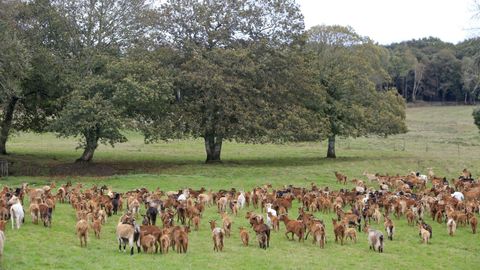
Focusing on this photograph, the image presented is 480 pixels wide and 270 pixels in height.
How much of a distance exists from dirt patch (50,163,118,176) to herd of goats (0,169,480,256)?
10879mm

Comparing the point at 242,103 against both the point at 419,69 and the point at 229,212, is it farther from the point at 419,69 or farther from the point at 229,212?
the point at 419,69

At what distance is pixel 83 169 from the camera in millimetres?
39500

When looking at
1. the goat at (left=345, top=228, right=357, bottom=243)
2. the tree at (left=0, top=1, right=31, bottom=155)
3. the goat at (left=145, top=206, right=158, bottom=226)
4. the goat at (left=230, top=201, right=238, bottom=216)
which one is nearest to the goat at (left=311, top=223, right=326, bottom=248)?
the goat at (left=345, top=228, right=357, bottom=243)

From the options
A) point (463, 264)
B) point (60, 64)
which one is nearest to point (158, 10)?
point (60, 64)

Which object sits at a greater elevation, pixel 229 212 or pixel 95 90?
pixel 95 90

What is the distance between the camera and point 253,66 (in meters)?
41.1

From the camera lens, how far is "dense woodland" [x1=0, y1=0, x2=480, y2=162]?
3866cm

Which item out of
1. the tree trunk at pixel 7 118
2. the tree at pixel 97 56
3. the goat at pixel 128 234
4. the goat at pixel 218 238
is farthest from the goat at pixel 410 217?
the tree trunk at pixel 7 118

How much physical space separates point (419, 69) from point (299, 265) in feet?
390

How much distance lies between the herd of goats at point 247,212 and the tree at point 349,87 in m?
15.3

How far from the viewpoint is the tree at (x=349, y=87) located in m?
47.1

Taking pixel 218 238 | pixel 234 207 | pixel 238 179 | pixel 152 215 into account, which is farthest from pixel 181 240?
pixel 238 179

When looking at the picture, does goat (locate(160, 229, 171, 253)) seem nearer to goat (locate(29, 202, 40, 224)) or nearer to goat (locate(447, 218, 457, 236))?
goat (locate(29, 202, 40, 224))

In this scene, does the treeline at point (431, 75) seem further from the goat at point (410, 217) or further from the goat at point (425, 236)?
the goat at point (425, 236)
